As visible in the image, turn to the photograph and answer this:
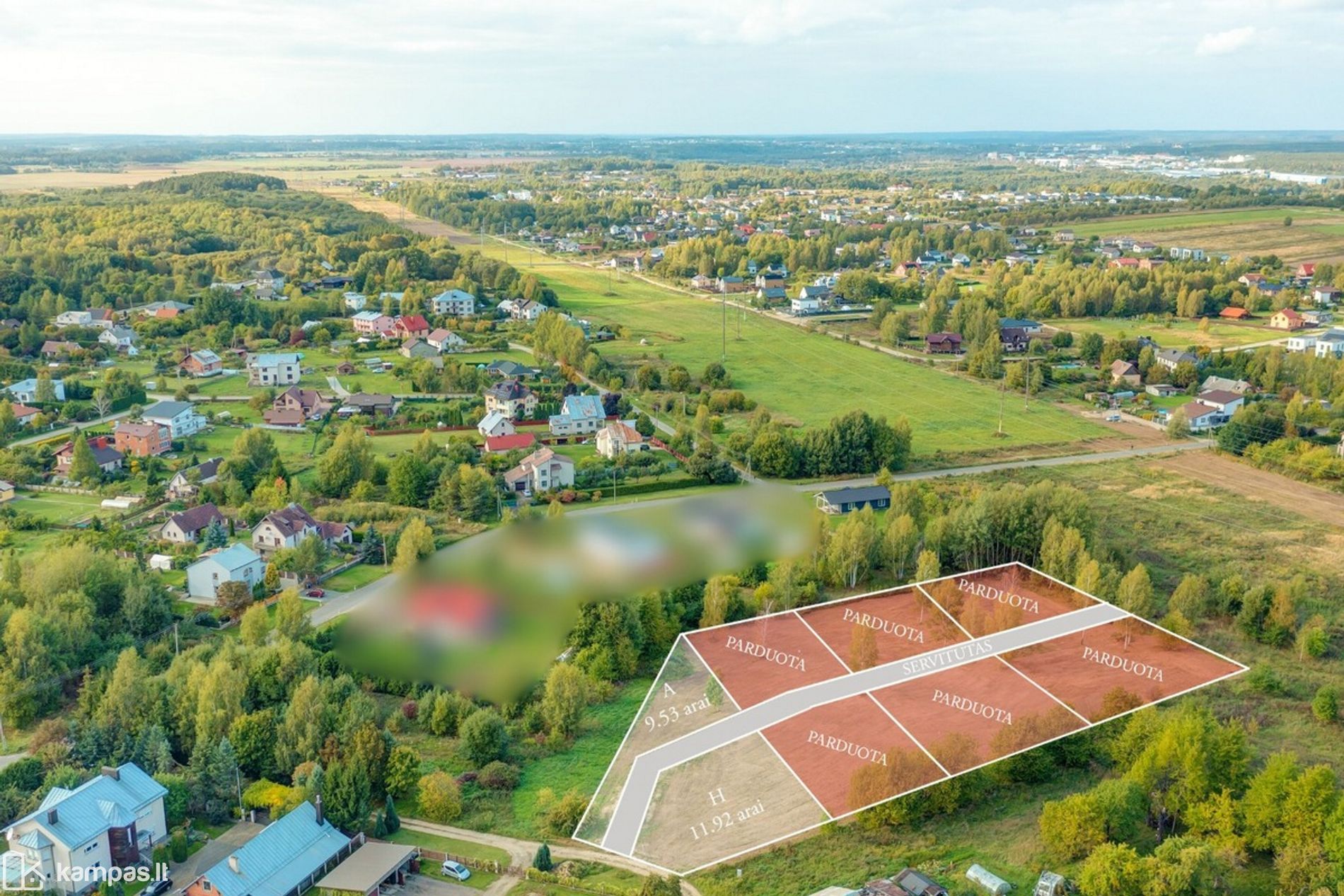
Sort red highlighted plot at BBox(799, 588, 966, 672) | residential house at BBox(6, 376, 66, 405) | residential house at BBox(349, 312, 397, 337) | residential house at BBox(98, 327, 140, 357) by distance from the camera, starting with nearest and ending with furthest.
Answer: red highlighted plot at BBox(799, 588, 966, 672) → residential house at BBox(6, 376, 66, 405) → residential house at BBox(98, 327, 140, 357) → residential house at BBox(349, 312, 397, 337)

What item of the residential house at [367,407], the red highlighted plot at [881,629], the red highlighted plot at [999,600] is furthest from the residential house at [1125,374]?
the red highlighted plot at [881,629]

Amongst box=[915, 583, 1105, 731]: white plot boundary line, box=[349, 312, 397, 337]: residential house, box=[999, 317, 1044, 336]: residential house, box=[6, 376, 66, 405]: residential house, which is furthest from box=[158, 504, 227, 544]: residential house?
box=[999, 317, 1044, 336]: residential house

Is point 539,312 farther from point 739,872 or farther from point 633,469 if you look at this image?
point 739,872

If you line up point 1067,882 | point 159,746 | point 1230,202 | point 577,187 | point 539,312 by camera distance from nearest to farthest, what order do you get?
1. point 1067,882
2. point 159,746
3. point 539,312
4. point 1230,202
5. point 577,187

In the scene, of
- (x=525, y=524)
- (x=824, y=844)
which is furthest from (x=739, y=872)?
(x=525, y=524)

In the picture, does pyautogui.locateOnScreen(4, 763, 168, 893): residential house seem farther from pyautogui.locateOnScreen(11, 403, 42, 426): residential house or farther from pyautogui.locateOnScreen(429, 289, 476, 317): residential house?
pyautogui.locateOnScreen(429, 289, 476, 317): residential house

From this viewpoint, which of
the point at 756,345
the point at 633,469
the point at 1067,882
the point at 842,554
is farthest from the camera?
the point at 756,345
